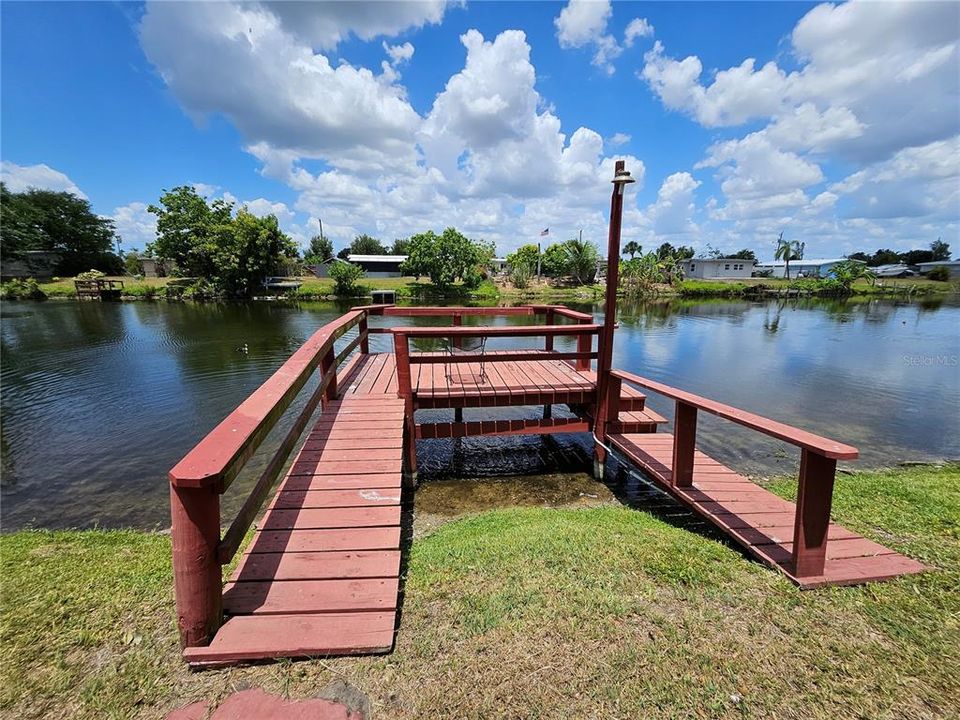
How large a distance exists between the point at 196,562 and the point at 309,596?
0.65 metres

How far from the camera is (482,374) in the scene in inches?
255

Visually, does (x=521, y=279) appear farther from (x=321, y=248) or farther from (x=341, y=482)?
(x=341, y=482)

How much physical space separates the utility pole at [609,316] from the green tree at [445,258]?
41801mm

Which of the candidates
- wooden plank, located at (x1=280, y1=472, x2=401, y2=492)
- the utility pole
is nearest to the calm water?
the utility pole

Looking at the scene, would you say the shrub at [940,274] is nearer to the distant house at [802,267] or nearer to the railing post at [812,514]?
the distant house at [802,267]

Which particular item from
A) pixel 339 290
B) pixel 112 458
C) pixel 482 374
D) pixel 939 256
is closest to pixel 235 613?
pixel 482 374

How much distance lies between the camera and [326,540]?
108 inches

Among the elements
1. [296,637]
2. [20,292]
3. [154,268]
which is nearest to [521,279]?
[154,268]

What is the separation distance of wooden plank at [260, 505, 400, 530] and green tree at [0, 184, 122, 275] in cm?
6857

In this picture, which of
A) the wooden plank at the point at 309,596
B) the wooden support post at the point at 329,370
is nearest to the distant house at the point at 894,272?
the wooden support post at the point at 329,370

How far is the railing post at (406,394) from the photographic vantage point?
17.2 feet

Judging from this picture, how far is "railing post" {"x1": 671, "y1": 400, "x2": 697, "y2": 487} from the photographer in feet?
12.5

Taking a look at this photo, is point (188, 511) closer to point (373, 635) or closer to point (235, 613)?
point (235, 613)

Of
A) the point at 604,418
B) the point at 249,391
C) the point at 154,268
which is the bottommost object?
the point at 249,391
